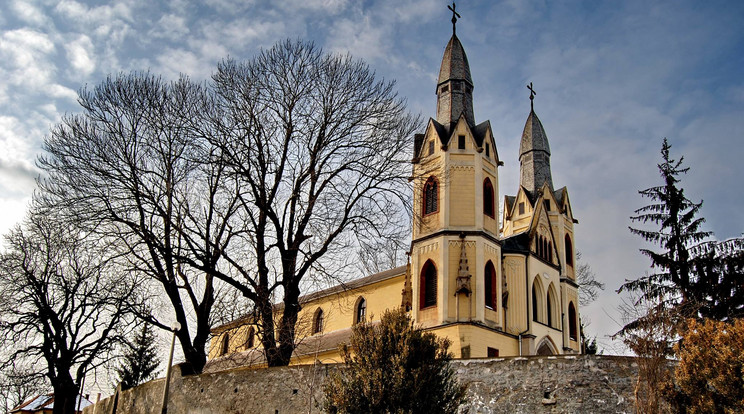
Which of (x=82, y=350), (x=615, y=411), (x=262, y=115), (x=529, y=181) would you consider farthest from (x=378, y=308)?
(x=615, y=411)

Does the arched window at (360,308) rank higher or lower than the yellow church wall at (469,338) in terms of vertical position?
higher

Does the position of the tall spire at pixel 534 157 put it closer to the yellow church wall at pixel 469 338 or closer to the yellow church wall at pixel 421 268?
the yellow church wall at pixel 421 268

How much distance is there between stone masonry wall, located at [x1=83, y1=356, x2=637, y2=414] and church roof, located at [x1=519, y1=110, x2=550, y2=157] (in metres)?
25.3

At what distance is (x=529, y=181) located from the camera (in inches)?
1400

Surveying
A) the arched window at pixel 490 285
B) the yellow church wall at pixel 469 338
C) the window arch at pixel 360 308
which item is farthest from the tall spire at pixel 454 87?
the window arch at pixel 360 308

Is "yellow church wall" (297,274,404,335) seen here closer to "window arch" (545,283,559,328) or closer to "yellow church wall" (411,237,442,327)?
"yellow church wall" (411,237,442,327)

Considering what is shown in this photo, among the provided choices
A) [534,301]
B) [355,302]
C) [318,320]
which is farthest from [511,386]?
[318,320]

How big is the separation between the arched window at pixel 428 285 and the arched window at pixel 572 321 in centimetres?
926

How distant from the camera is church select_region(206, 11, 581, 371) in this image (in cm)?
2556

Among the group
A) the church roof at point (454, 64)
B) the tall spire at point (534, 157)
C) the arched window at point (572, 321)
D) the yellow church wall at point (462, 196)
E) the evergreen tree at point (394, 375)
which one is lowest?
the evergreen tree at point (394, 375)

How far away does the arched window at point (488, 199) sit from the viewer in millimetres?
27969

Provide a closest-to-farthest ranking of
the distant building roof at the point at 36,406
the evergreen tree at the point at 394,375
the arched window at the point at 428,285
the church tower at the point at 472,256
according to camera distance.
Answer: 1. the evergreen tree at the point at 394,375
2. the church tower at the point at 472,256
3. the arched window at the point at 428,285
4. the distant building roof at the point at 36,406

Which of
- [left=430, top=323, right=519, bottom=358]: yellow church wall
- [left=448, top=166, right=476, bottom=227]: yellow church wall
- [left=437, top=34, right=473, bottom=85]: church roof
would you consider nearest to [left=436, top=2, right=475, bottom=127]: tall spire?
[left=437, top=34, right=473, bottom=85]: church roof

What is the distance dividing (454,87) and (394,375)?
22.3 m
